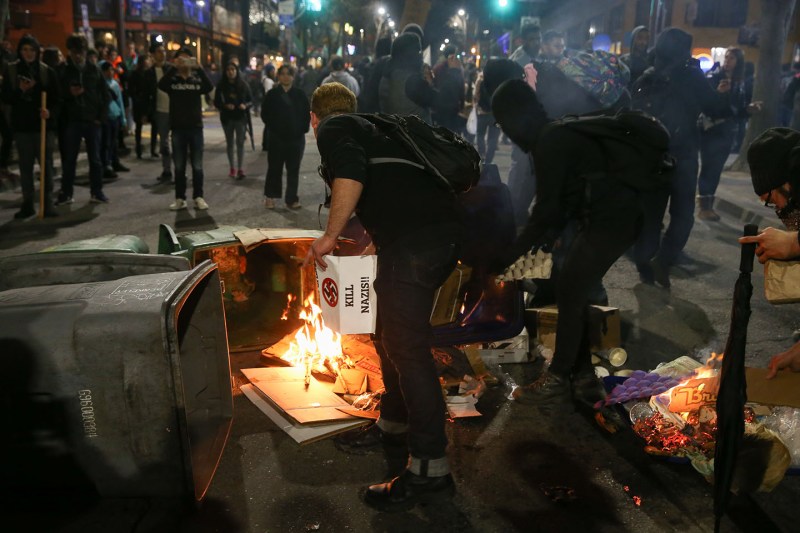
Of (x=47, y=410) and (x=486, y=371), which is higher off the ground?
(x=47, y=410)

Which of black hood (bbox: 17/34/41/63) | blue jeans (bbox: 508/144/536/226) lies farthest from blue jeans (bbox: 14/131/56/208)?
blue jeans (bbox: 508/144/536/226)

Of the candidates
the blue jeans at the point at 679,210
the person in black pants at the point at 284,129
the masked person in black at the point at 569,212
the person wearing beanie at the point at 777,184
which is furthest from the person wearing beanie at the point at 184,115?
the person wearing beanie at the point at 777,184

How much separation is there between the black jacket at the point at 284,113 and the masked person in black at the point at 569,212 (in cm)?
584

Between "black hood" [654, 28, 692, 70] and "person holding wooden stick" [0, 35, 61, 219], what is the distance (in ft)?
23.9

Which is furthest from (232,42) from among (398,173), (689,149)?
(398,173)

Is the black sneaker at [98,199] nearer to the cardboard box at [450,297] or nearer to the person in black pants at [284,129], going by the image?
the person in black pants at [284,129]

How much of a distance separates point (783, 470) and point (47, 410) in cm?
333

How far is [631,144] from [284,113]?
6.46 m

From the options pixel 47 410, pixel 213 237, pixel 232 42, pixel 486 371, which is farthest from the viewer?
pixel 232 42

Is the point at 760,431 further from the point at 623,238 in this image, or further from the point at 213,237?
the point at 213,237

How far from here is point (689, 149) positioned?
7004 mm

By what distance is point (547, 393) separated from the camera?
418cm

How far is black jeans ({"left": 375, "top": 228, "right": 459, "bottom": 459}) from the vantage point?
309cm

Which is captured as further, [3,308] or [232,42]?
[232,42]
